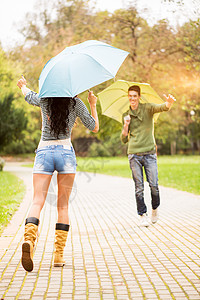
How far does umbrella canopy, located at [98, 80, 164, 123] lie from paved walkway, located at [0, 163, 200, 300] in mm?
1866

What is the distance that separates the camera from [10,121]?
26531 millimetres

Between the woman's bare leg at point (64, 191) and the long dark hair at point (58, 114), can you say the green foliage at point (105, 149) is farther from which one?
the long dark hair at point (58, 114)

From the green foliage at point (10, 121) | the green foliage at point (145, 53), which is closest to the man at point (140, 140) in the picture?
the green foliage at point (145, 53)

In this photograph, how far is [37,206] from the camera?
4.53 metres

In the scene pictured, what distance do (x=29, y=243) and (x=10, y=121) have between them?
22858 mm

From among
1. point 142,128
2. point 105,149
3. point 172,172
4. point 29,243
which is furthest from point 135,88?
point 105,149

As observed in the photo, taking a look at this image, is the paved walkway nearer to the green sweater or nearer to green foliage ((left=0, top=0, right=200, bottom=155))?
the green sweater

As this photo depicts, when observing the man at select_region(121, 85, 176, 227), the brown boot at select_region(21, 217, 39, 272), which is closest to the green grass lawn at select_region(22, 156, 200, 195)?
the man at select_region(121, 85, 176, 227)

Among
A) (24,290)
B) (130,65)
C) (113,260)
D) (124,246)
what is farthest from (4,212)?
(130,65)

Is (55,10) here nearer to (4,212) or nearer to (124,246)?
(4,212)

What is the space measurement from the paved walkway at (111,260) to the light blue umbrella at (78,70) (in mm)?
1736

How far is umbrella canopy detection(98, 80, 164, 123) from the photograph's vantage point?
7.54m

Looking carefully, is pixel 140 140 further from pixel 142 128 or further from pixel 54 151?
pixel 54 151

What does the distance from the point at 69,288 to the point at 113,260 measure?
1139mm
